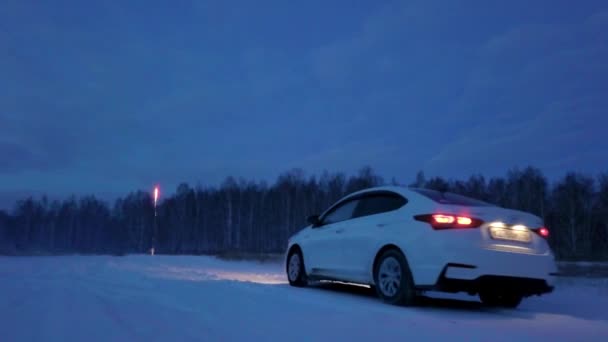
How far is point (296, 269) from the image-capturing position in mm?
8633

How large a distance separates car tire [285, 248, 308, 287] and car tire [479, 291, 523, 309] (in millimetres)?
2885

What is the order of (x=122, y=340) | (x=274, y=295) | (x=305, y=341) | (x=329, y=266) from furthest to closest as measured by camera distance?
(x=329, y=266) → (x=274, y=295) → (x=305, y=341) → (x=122, y=340)

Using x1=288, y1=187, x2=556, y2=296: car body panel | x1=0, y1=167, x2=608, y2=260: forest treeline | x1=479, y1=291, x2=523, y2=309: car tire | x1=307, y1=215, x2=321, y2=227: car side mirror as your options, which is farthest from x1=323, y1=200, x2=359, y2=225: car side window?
x1=0, y1=167, x2=608, y2=260: forest treeline

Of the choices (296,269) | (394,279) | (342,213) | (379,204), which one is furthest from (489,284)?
(296,269)

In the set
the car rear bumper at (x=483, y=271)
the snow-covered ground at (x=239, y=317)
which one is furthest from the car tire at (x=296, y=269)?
the car rear bumper at (x=483, y=271)

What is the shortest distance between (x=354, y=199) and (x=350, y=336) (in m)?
3.92

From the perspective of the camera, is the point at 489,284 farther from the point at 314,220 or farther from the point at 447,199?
the point at 314,220

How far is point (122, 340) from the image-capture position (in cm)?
353

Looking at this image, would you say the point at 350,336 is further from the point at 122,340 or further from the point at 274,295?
the point at 274,295

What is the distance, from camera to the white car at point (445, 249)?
5.57 meters

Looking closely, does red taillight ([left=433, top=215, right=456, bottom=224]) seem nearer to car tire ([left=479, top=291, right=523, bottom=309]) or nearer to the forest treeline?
car tire ([left=479, top=291, right=523, bottom=309])

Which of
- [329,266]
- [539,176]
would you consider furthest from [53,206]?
[329,266]

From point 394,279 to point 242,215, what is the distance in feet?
199

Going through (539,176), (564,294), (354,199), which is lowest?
(564,294)
